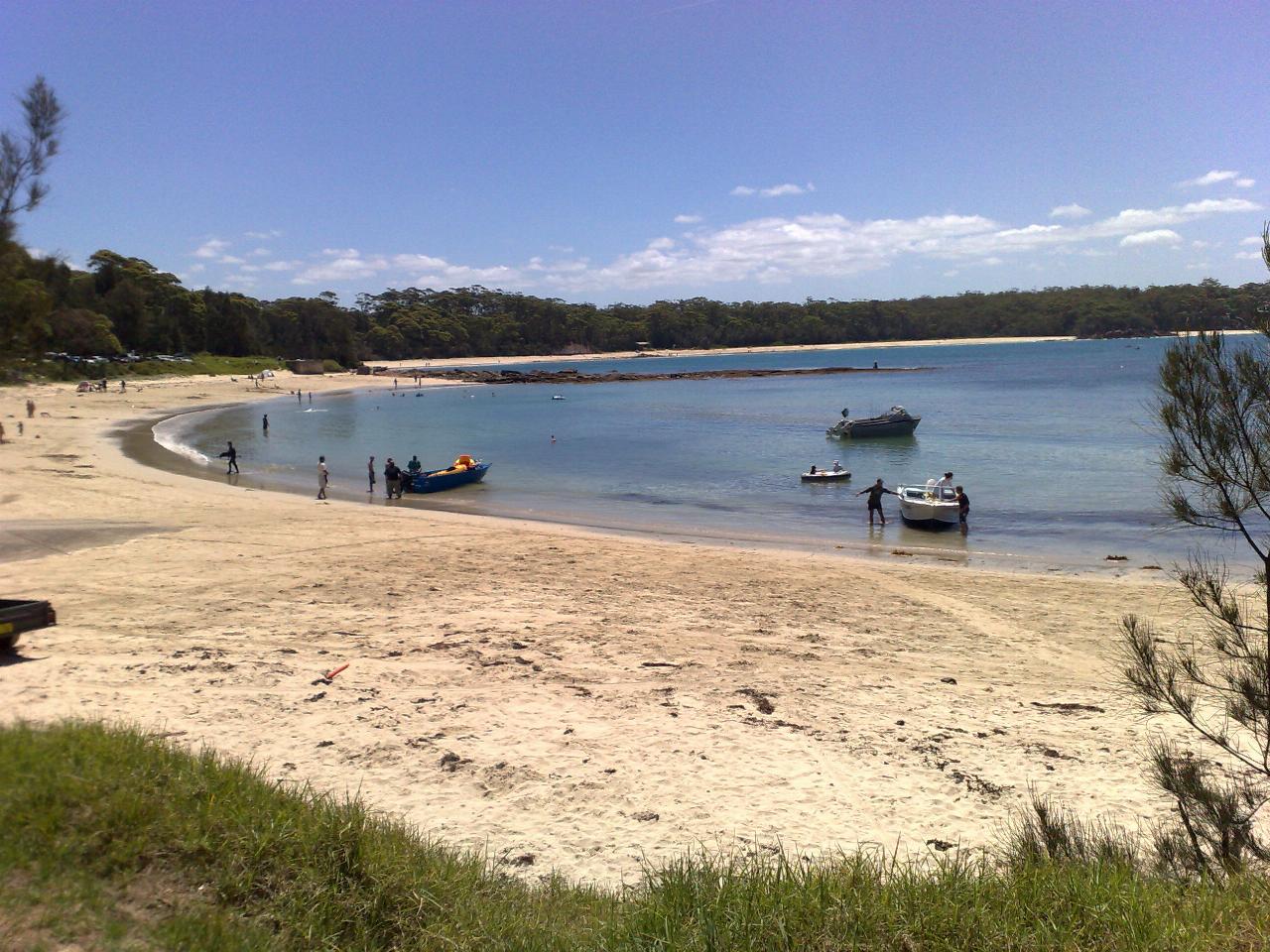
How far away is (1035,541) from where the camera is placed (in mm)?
21141

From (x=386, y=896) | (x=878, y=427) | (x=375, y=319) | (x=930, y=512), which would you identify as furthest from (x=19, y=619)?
(x=375, y=319)

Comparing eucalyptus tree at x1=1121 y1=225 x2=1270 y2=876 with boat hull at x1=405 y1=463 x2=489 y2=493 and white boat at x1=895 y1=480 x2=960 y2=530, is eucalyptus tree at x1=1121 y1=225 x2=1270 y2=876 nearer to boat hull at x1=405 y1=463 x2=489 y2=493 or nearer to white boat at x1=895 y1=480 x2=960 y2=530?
white boat at x1=895 y1=480 x2=960 y2=530

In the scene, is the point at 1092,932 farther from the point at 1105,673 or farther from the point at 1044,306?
the point at 1044,306

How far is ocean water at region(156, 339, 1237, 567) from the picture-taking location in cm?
2270

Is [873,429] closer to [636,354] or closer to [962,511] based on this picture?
[962,511]

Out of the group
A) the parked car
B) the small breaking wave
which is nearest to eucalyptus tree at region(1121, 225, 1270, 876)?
the parked car

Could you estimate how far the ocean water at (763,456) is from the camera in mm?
22703

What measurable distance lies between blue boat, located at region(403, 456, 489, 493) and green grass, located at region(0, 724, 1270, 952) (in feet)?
82.5

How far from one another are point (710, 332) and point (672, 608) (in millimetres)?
181756

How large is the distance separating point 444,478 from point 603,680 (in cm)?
2120

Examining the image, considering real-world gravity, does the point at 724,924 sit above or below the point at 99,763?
below

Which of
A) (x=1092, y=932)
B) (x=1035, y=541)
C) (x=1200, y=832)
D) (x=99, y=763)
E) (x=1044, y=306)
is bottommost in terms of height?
(x=1035, y=541)

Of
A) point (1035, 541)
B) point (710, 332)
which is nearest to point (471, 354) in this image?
point (710, 332)

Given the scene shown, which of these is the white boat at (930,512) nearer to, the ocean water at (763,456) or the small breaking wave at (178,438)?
the ocean water at (763,456)
